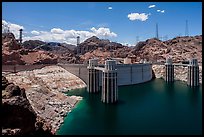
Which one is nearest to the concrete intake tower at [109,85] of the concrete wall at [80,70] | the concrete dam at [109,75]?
the concrete dam at [109,75]

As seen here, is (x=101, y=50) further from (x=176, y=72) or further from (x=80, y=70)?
(x=80, y=70)

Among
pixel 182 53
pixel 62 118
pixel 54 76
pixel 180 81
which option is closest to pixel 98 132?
pixel 62 118

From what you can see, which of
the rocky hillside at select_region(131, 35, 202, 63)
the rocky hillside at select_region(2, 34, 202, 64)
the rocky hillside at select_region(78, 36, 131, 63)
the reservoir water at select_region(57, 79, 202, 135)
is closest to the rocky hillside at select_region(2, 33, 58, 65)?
the rocky hillside at select_region(2, 34, 202, 64)

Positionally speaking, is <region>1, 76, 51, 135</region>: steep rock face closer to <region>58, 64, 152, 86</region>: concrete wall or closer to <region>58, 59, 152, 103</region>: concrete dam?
<region>58, 59, 152, 103</region>: concrete dam

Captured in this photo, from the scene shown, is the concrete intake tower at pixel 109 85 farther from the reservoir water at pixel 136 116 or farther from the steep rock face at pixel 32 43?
the steep rock face at pixel 32 43

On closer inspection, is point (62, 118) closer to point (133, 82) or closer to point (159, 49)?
point (133, 82)

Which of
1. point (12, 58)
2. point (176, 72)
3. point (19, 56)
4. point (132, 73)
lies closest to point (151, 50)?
point (176, 72)
